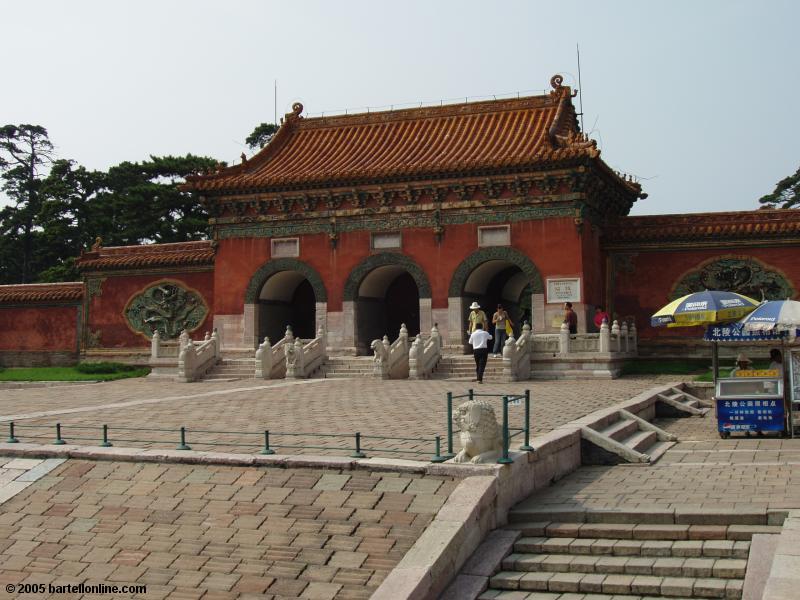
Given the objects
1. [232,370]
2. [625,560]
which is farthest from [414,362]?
[625,560]

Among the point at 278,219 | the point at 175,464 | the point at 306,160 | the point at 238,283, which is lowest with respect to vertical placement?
the point at 175,464

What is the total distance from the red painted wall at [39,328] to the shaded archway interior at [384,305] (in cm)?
896

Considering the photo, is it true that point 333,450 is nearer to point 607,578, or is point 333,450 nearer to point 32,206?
point 607,578

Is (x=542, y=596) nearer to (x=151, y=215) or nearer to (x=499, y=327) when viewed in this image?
(x=499, y=327)

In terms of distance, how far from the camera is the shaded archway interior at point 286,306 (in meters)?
25.7

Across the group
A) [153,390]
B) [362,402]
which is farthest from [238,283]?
[362,402]

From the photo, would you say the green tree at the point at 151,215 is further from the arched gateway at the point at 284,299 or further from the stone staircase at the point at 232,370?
the stone staircase at the point at 232,370

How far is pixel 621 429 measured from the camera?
11.4 metres

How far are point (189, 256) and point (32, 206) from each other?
2103cm

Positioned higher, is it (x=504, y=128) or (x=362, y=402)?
(x=504, y=128)

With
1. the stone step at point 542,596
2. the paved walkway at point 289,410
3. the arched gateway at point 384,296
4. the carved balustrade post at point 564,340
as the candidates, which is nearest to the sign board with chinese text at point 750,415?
the paved walkway at point 289,410

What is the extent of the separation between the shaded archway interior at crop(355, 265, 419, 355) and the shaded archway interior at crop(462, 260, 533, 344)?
194cm

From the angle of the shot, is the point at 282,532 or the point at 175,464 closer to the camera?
the point at 282,532

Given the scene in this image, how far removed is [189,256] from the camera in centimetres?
2653
